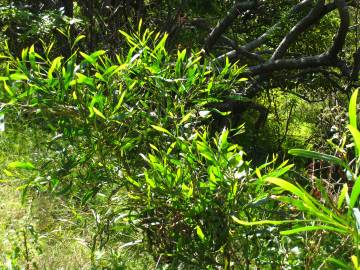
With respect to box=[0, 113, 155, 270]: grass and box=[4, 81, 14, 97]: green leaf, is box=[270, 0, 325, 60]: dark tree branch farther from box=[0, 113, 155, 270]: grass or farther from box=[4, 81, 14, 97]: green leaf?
box=[4, 81, 14, 97]: green leaf

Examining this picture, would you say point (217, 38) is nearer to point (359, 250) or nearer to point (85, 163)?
point (85, 163)

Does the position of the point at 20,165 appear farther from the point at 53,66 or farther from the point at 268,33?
the point at 268,33

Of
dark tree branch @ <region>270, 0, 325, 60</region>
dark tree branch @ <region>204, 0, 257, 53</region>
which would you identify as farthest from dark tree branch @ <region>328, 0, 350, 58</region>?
dark tree branch @ <region>204, 0, 257, 53</region>

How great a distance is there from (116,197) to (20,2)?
4.06 metres

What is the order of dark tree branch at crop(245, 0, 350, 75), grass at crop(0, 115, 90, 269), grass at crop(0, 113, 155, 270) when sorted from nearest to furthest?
grass at crop(0, 113, 155, 270) → grass at crop(0, 115, 90, 269) → dark tree branch at crop(245, 0, 350, 75)

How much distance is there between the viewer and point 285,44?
19.9 ft

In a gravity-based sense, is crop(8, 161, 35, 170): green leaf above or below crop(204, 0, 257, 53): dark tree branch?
above

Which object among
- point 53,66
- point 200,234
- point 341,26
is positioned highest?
point 53,66

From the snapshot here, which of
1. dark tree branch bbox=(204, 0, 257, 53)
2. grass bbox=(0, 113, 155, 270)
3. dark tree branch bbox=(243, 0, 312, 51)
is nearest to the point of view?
grass bbox=(0, 113, 155, 270)

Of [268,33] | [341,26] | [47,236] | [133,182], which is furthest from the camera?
[268,33]

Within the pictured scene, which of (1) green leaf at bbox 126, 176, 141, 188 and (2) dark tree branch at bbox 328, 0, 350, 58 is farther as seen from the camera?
(2) dark tree branch at bbox 328, 0, 350, 58

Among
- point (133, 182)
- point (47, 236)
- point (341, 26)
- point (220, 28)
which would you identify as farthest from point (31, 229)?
point (341, 26)

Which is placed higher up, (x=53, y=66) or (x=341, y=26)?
(x=53, y=66)

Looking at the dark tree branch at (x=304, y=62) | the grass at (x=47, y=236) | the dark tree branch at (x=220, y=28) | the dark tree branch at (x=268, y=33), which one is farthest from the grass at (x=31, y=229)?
the dark tree branch at (x=268, y=33)
